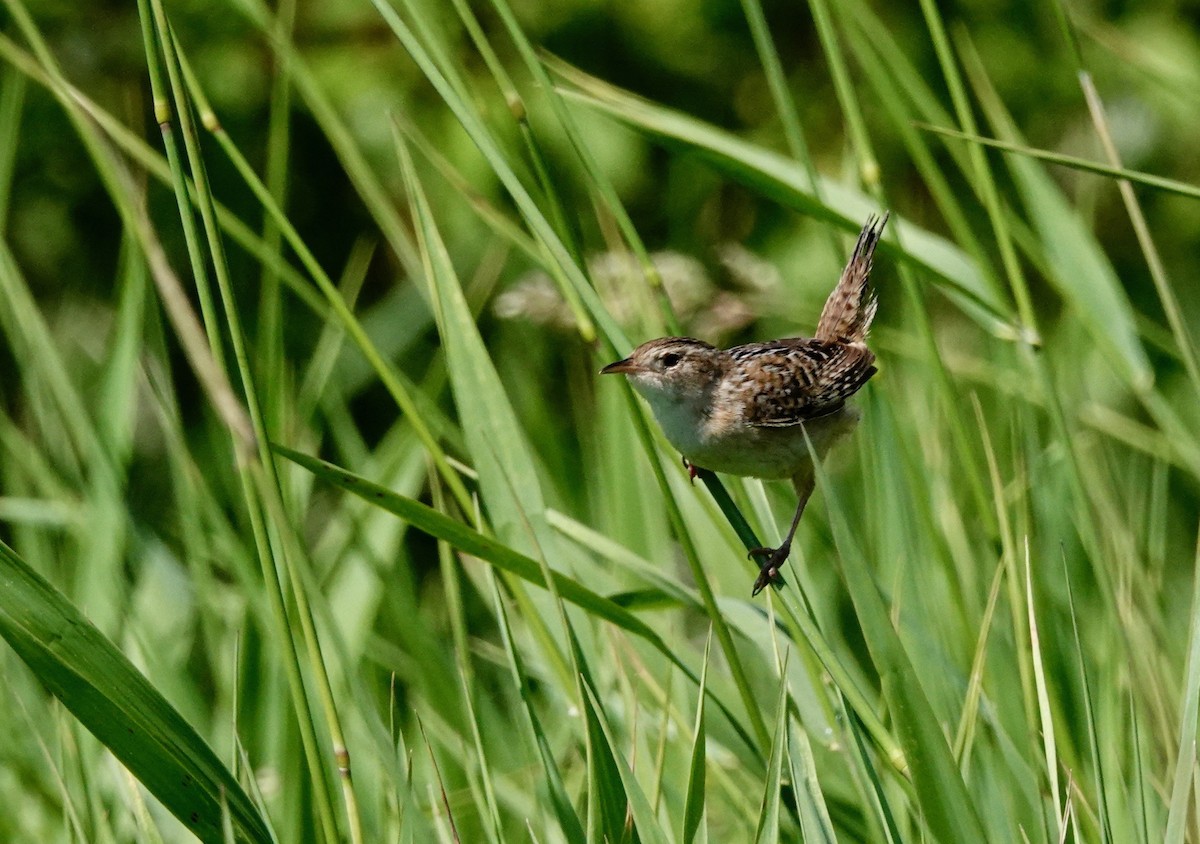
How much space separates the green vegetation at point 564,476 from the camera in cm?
167

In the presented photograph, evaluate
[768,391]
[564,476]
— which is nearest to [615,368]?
[768,391]

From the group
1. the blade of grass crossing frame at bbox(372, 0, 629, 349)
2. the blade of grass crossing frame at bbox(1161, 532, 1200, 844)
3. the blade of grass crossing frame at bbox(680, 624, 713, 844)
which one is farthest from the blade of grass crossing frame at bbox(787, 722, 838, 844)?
the blade of grass crossing frame at bbox(372, 0, 629, 349)

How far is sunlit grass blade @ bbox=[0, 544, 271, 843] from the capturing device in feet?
4.63

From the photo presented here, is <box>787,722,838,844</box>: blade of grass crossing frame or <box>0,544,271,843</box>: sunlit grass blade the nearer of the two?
<box>0,544,271,843</box>: sunlit grass blade

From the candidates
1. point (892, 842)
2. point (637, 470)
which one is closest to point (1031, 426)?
point (637, 470)

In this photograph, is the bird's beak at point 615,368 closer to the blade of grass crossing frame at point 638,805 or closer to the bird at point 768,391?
the bird at point 768,391

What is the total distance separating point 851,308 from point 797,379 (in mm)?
314

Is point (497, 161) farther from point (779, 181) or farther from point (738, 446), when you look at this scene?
point (738, 446)

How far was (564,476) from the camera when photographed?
366 centimetres

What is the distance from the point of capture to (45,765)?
242 centimetres

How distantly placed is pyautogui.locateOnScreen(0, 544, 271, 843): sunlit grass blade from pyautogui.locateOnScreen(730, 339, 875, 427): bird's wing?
1306 mm

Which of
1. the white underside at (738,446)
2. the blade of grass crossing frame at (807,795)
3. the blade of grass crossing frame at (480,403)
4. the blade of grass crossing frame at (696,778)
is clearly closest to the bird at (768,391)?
the white underside at (738,446)

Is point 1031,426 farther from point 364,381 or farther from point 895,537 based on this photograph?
point 364,381

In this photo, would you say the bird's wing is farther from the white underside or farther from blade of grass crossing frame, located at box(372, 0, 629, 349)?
blade of grass crossing frame, located at box(372, 0, 629, 349)
